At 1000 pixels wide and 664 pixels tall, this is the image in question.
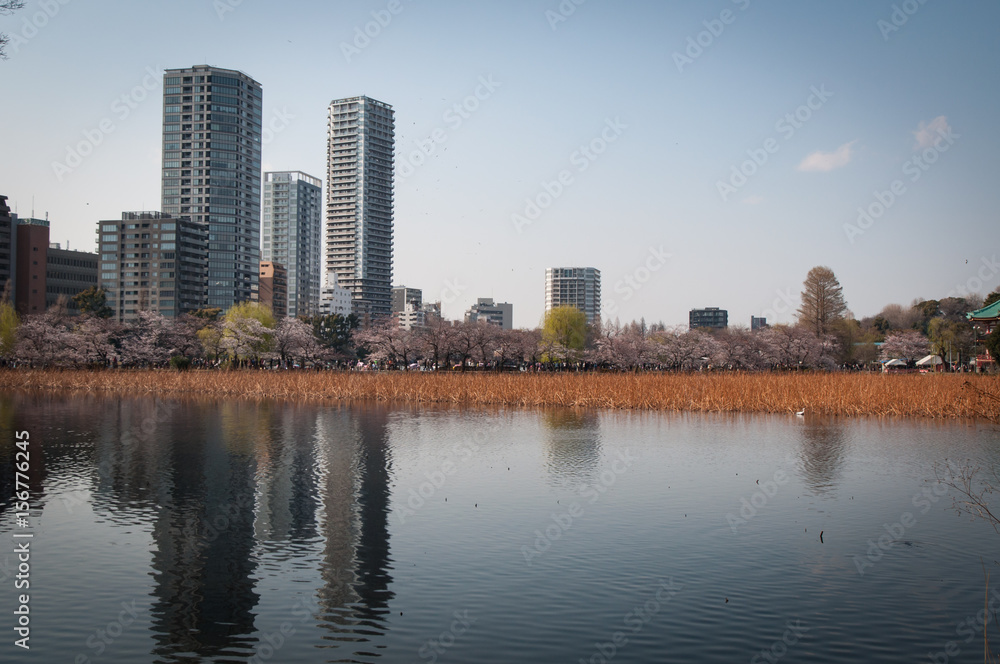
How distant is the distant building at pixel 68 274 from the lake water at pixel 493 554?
132928mm

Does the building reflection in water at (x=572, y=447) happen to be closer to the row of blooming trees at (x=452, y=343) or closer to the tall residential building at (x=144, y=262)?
the row of blooming trees at (x=452, y=343)

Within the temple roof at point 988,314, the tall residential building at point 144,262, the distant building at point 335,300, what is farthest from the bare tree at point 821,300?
the distant building at point 335,300

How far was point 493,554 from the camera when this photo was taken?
Answer: 35.4 feet

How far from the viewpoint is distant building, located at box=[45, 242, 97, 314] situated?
134 meters

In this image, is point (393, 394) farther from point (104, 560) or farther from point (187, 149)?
point (187, 149)

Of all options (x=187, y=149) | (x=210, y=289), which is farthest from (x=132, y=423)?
(x=187, y=149)

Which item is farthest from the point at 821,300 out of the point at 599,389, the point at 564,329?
the point at 599,389

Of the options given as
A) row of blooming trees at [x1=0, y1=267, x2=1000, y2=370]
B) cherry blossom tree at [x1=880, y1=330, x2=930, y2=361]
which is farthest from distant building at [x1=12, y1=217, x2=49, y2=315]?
cherry blossom tree at [x1=880, y1=330, x2=930, y2=361]

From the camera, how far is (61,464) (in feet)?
58.3

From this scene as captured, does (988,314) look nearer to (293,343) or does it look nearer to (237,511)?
(237,511)

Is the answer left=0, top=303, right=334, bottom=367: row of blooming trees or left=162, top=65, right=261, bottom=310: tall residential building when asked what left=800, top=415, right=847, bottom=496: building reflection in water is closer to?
left=0, top=303, right=334, bottom=367: row of blooming trees

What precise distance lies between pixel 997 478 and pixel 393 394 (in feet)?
96.3

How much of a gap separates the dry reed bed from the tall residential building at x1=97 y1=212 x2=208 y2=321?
98817 millimetres

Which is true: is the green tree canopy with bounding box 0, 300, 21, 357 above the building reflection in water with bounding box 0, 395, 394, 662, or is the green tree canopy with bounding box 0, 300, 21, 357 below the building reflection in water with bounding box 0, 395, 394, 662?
above
